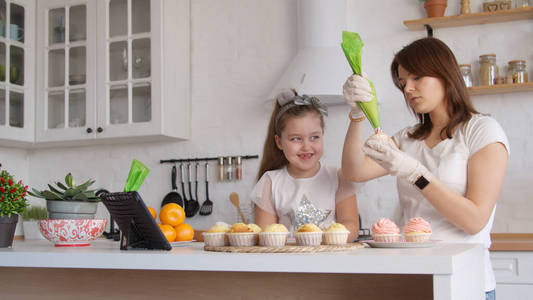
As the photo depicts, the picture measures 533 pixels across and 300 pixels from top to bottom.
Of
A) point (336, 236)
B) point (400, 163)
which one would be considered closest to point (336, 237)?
point (336, 236)

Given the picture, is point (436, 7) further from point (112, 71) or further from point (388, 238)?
point (388, 238)

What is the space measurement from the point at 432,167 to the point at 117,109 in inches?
98.7

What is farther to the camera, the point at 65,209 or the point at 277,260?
the point at 65,209

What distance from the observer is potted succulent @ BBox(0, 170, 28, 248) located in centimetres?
166

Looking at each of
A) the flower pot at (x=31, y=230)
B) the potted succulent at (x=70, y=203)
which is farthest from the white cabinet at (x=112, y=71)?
the potted succulent at (x=70, y=203)

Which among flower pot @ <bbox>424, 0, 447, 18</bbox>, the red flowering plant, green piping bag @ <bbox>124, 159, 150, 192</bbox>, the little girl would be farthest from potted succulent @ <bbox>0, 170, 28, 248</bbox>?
flower pot @ <bbox>424, 0, 447, 18</bbox>

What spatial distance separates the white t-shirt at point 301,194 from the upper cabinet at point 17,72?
236 centimetres

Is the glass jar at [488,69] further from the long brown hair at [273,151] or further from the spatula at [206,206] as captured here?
the spatula at [206,206]

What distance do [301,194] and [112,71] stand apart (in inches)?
86.5

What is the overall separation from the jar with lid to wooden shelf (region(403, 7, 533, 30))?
0.83 feet

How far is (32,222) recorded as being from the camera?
148 inches

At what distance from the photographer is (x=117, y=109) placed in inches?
148

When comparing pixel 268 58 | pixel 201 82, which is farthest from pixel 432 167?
pixel 201 82

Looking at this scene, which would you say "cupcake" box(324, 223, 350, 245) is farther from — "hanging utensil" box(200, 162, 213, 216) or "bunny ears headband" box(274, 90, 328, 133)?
"hanging utensil" box(200, 162, 213, 216)
